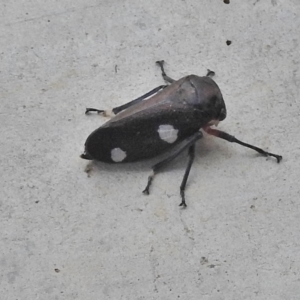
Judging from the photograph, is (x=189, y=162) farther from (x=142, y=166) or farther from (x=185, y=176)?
(x=142, y=166)

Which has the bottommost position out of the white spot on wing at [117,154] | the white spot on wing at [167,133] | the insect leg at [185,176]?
the insect leg at [185,176]

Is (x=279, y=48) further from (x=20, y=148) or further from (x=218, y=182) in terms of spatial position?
(x=20, y=148)

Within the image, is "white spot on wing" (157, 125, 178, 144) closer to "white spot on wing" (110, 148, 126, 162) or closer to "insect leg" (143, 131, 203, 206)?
"insect leg" (143, 131, 203, 206)

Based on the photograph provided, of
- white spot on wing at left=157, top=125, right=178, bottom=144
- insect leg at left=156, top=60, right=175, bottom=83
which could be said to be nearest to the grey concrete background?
insect leg at left=156, top=60, right=175, bottom=83

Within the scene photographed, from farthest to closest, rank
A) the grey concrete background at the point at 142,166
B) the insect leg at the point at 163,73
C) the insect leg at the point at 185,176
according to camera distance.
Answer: the insect leg at the point at 163,73
the insect leg at the point at 185,176
the grey concrete background at the point at 142,166

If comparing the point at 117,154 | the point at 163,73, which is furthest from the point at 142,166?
the point at 163,73

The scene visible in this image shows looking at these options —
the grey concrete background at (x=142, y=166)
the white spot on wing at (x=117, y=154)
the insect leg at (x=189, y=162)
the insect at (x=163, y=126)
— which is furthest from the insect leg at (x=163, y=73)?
the white spot on wing at (x=117, y=154)

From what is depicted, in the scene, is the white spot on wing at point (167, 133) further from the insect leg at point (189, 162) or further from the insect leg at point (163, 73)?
the insect leg at point (163, 73)

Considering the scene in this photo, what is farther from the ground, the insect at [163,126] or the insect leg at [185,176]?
the insect at [163,126]
